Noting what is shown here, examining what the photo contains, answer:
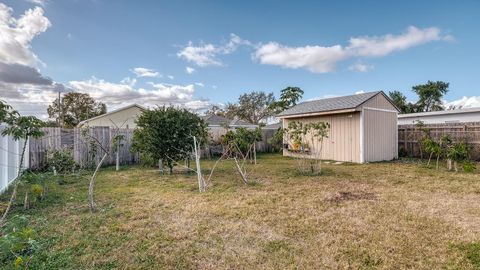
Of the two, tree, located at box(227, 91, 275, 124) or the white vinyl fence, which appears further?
tree, located at box(227, 91, 275, 124)

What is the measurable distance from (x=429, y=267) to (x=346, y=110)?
28.6 ft

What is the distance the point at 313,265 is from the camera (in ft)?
8.24

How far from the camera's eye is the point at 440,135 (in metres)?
11.1

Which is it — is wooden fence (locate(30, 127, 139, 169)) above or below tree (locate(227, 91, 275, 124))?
below

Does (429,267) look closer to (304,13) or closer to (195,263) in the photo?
(195,263)

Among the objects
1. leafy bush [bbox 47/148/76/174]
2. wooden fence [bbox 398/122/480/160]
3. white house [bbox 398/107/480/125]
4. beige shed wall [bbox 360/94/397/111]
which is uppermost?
beige shed wall [bbox 360/94/397/111]

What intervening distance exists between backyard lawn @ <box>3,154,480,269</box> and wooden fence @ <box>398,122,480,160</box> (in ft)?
18.6

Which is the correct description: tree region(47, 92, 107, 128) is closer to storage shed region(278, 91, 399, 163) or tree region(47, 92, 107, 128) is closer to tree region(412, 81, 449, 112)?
storage shed region(278, 91, 399, 163)

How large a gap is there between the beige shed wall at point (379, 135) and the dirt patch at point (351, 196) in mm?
5775

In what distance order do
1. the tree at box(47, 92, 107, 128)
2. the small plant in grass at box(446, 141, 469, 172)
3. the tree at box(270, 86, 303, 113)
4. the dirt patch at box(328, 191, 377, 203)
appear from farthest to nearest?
Result: the tree at box(47, 92, 107, 128)
the tree at box(270, 86, 303, 113)
the small plant in grass at box(446, 141, 469, 172)
the dirt patch at box(328, 191, 377, 203)

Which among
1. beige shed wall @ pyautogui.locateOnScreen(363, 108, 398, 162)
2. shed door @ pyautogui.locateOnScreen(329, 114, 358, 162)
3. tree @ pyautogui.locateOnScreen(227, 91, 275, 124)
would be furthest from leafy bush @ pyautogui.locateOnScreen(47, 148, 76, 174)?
tree @ pyautogui.locateOnScreen(227, 91, 275, 124)

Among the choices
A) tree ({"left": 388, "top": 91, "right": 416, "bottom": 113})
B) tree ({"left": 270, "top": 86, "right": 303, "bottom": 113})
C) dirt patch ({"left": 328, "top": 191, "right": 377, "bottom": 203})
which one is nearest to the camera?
dirt patch ({"left": 328, "top": 191, "right": 377, "bottom": 203})

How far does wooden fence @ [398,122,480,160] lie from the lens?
10094 millimetres

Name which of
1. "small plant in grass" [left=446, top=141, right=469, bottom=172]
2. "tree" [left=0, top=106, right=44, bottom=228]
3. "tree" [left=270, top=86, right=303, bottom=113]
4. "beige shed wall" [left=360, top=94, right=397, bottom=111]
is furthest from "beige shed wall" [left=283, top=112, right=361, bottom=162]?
"tree" [left=270, top=86, right=303, bottom=113]
